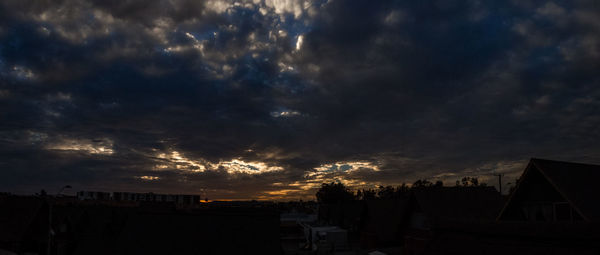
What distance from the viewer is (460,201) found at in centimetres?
3553

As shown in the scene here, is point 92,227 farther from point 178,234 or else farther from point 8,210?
point 178,234

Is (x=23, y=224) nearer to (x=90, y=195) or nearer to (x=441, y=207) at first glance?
(x=441, y=207)

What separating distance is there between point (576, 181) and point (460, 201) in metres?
18.6

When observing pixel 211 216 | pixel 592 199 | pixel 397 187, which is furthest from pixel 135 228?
pixel 397 187

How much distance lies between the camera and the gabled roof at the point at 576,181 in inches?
632

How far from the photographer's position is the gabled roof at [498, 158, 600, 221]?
16062mm

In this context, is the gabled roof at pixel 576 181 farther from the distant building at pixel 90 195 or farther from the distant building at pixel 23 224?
the distant building at pixel 90 195

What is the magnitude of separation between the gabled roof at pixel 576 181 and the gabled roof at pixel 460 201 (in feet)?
46.8

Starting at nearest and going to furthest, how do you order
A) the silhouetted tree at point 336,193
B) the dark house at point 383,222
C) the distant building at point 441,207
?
1. the distant building at point 441,207
2. the dark house at point 383,222
3. the silhouetted tree at point 336,193

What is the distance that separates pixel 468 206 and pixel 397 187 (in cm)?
10111

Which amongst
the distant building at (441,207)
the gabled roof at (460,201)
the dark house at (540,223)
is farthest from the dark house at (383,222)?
the dark house at (540,223)

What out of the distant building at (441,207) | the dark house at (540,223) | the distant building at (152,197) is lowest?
the distant building at (152,197)

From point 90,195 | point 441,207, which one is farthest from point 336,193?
point 441,207

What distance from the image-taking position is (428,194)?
34.6 m
